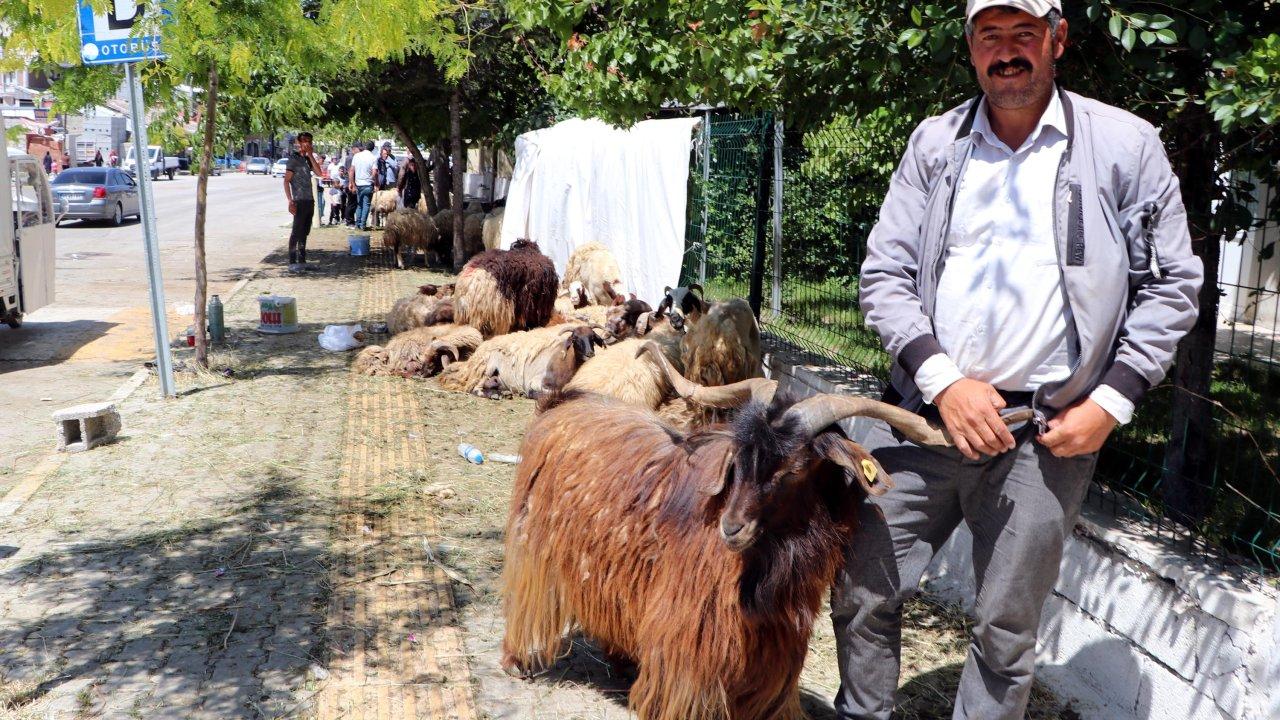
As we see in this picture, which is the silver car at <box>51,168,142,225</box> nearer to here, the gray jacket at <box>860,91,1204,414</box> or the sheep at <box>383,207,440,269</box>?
the sheep at <box>383,207,440,269</box>

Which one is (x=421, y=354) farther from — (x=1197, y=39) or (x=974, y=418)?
(x=974, y=418)

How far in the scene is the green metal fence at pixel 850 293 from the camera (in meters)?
4.32

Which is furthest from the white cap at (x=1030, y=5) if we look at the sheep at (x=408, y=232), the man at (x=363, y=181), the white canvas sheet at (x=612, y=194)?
the man at (x=363, y=181)

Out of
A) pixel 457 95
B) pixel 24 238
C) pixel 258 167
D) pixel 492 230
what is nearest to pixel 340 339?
pixel 24 238

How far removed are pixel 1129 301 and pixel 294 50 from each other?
25.8ft

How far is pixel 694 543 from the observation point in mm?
3340

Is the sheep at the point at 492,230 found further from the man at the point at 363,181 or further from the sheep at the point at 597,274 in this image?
the man at the point at 363,181

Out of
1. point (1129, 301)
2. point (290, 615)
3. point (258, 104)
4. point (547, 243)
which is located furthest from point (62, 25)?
point (258, 104)

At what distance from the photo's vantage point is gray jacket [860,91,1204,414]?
2604 millimetres

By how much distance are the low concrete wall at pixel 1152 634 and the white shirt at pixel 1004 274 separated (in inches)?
23.7

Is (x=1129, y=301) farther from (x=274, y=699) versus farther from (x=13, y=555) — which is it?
(x=13, y=555)

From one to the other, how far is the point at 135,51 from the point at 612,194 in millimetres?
5352

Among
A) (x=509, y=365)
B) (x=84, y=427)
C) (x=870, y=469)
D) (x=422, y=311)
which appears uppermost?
(x=870, y=469)

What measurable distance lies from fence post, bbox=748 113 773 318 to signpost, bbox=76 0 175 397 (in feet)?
15.5
